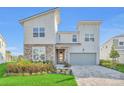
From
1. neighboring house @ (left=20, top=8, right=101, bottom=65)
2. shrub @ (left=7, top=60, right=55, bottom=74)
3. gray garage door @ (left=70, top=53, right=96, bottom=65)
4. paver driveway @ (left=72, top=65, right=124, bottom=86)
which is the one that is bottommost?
paver driveway @ (left=72, top=65, right=124, bottom=86)

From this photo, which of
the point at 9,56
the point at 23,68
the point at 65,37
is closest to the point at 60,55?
the point at 65,37

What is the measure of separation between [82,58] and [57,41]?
3.86m

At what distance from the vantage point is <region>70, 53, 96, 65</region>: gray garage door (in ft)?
103

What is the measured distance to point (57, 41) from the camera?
31500 mm

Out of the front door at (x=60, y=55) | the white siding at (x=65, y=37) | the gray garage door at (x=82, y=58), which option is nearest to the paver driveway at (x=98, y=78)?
the gray garage door at (x=82, y=58)

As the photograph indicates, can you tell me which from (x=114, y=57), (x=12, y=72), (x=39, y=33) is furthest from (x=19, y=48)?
(x=114, y=57)

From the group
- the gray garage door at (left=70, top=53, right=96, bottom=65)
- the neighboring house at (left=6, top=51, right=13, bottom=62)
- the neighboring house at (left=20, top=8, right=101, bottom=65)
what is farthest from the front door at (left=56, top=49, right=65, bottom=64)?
the neighboring house at (left=6, top=51, right=13, bottom=62)

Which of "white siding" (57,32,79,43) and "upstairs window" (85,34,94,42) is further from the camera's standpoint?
"white siding" (57,32,79,43)

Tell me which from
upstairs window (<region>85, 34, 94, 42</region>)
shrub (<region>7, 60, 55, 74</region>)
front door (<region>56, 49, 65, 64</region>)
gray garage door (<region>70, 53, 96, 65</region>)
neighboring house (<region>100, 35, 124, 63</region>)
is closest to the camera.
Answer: shrub (<region>7, 60, 55, 74</region>)

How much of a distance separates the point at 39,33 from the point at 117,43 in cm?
1740

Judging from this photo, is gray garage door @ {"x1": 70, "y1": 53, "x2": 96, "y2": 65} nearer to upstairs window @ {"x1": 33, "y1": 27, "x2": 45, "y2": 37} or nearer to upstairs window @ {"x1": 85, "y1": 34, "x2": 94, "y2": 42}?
upstairs window @ {"x1": 85, "y1": 34, "x2": 94, "y2": 42}
